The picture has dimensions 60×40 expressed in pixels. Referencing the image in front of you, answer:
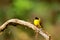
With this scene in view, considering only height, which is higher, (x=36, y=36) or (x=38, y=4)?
(x=38, y=4)

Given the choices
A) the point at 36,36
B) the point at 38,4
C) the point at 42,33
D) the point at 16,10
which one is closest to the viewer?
the point at 42,33

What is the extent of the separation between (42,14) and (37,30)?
168 cm

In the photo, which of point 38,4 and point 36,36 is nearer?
point 36,36

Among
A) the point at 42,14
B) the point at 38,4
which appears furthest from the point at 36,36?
the point at 38,4

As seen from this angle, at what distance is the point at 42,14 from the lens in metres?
2.83

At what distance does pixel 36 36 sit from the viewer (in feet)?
4.09

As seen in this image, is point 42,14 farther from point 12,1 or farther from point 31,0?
point 12,1

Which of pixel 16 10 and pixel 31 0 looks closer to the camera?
pixel 16 10

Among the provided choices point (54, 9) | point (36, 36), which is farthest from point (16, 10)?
point (36, 36)

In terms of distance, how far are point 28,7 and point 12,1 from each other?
0.87 feet

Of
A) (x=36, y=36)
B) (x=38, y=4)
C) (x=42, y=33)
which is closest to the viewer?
(x=42, y=33)

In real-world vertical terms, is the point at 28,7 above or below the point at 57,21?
above

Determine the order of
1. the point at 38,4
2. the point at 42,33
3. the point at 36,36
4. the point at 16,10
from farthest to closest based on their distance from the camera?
the point at 38,4, the point at 16,10, the point at 36,36, the point at 42,33

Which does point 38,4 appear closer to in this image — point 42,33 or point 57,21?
point 57,21
